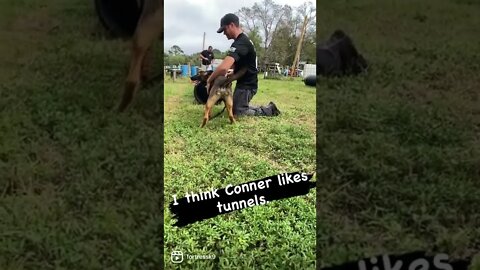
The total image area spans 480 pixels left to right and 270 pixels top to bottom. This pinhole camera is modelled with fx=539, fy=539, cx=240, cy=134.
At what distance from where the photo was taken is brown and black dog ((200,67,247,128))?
10.7ft

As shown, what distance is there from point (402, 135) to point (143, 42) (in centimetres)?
193

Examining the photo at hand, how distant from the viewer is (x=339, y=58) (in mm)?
3982

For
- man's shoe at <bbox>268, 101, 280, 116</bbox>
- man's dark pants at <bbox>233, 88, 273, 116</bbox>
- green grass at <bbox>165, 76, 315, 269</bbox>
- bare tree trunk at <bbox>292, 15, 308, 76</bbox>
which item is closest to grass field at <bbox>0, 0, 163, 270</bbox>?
green grass at <bbox>165, 76, 315, 269</bbox>

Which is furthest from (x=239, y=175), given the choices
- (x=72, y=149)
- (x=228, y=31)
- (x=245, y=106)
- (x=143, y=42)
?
(x=72, y=149)

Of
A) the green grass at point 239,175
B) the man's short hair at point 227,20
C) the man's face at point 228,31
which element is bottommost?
the green grass at point 239,175

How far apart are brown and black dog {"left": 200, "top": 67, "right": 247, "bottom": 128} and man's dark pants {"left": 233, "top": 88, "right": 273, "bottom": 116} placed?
4 cm

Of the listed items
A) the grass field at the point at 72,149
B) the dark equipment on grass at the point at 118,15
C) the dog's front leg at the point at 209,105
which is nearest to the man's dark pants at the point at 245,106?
the dog's front leg at the point at 209,105

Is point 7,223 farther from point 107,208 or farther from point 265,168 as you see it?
point 265,168

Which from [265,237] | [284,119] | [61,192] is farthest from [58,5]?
[265,237]

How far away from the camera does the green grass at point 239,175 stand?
3184mm

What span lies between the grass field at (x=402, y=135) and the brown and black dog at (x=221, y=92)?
0.69m

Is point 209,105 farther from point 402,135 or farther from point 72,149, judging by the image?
point 402,135

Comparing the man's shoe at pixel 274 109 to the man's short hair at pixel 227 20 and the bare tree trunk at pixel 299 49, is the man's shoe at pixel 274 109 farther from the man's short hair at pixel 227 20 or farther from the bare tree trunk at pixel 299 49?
the man's short hair at pixel 227 20

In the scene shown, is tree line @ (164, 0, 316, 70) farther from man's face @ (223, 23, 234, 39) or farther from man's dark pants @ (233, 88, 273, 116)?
man's dark pants @ (233, 88, 273, 116)
